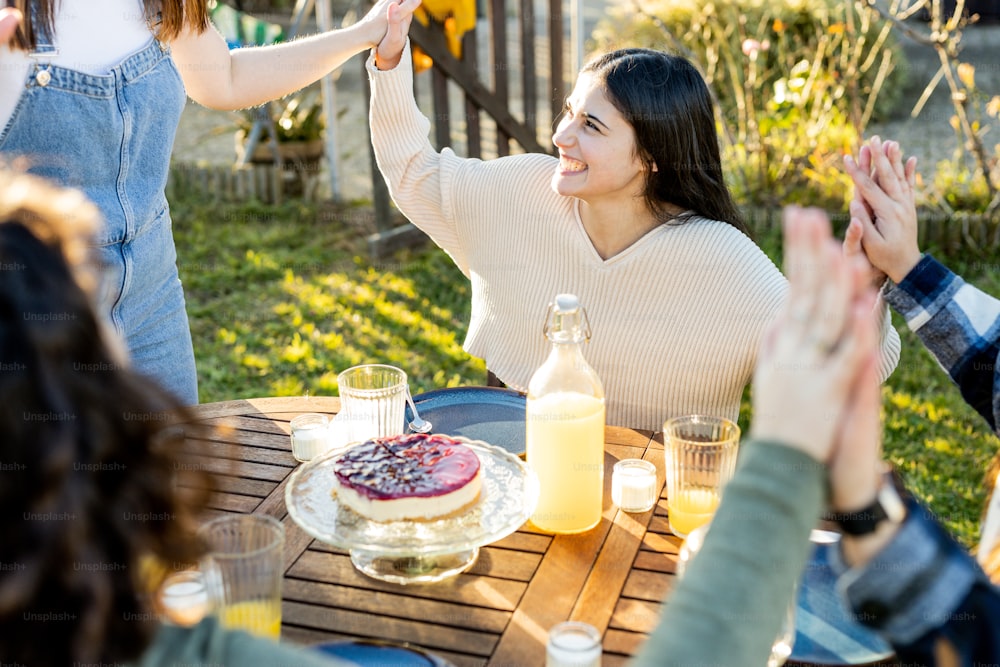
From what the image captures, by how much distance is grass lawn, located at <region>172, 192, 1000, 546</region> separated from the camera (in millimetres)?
3953

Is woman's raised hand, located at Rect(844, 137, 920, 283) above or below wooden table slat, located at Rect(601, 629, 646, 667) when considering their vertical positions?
above

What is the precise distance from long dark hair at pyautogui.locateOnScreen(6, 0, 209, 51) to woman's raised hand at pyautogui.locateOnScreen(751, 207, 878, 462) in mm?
1662

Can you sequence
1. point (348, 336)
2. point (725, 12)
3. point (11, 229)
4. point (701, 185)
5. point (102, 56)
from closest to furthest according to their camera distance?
point (11, 229) < point (102, 56) < point (701, 185) < point (348, 336) < point (725, 12)

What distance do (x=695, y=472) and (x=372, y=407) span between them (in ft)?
2.04

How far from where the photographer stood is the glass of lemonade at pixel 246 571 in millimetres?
1406

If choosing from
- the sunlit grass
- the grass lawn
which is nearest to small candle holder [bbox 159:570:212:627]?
the grass lawn

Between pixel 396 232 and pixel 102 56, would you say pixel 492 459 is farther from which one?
pixel 396 232

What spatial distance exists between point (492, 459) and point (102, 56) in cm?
119

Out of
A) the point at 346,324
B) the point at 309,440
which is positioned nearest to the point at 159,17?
the point at 309,440

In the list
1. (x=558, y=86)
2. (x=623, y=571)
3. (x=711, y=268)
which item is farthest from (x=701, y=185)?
(x=558, y=86)

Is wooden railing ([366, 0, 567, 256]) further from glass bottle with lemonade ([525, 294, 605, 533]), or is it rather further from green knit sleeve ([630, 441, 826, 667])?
green knit sleeve ([630, 441, 826, 667])

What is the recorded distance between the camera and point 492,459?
189cm

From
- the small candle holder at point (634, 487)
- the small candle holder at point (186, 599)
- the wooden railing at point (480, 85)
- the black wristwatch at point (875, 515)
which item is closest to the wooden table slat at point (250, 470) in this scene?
the small candle holder at point (186, 599)

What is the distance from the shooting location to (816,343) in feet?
3.23
